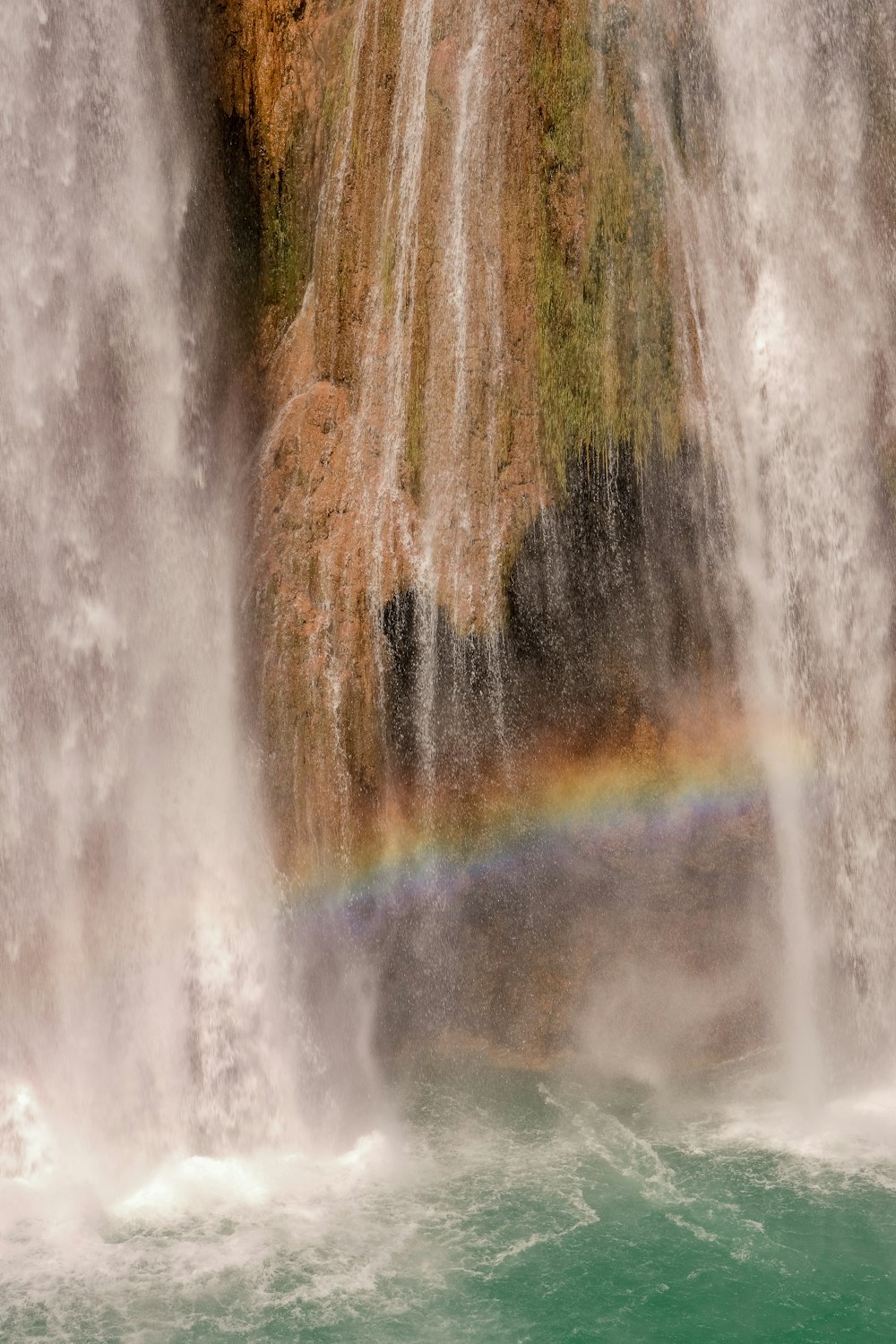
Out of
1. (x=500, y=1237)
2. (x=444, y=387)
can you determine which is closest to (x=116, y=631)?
(x=444, y=387)

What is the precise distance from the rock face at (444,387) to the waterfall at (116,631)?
699 millimetres

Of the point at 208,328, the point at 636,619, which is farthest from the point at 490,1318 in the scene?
the point at 208,328

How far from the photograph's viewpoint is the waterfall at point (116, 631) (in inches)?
501

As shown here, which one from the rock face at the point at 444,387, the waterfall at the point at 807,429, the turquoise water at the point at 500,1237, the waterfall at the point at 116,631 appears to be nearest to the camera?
the turquoise water at the point at 500,1237

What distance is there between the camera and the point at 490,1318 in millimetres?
9625

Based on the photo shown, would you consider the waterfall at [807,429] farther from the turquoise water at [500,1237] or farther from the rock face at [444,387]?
the turquoise water at [500,1237]

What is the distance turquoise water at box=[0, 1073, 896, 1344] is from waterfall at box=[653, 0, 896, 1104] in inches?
60.2

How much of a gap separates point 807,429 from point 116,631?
623cm

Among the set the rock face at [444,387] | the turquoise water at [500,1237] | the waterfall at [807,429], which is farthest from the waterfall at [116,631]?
the waterfall at [807,429]

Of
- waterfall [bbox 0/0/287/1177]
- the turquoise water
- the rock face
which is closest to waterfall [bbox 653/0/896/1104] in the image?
the rock face

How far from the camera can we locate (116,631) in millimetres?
13125

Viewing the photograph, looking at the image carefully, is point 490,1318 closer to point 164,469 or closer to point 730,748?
point 730,748

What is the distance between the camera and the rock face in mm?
12406

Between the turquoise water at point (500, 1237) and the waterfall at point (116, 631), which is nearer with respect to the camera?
the turquoise water at point (500, 1237)
